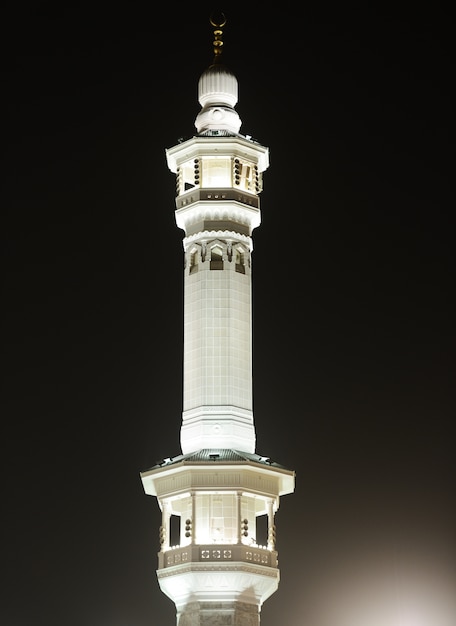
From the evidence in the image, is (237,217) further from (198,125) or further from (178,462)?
(178,462)

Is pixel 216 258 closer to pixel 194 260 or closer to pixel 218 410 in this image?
pixel 194 260

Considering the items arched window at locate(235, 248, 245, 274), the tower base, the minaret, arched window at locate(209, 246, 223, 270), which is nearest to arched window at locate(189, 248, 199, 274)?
the minaret

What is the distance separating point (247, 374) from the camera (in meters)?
32.2

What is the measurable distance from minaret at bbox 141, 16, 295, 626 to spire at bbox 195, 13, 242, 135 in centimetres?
3

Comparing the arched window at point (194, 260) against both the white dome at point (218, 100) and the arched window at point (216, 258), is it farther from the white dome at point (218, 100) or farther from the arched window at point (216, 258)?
the white dome at point (218, 100)

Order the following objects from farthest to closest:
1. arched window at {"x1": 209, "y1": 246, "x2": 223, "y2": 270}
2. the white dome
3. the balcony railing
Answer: the white dome, arched window at {"x1": 209, "y1": 246, "x2": 223, "y2": 270}, the balcony railing

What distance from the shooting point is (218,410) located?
103 ft

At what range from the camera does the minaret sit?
29141 millimetres

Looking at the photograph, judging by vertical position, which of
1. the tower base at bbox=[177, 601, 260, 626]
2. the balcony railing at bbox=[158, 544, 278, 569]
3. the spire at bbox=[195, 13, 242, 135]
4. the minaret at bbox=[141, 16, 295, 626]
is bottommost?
the tower base at bbox=[177, 601, 260, 626]

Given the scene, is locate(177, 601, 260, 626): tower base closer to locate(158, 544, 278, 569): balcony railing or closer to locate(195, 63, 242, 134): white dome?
locate(158, 544, 278, 569): balcony railing

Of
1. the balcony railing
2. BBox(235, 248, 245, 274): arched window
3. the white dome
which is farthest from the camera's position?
the white dome

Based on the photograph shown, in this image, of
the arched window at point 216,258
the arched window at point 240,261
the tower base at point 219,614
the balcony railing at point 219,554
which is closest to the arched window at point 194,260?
the arched window at point 216,258

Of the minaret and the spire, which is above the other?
the spire

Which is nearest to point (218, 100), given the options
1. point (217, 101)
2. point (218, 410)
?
point (217, 101)
